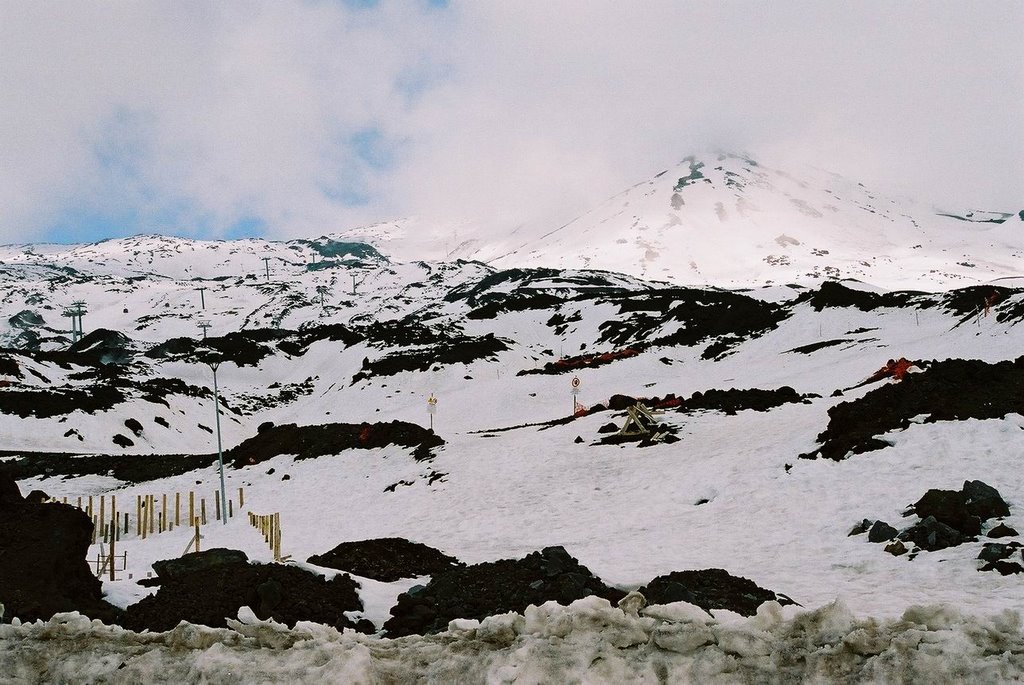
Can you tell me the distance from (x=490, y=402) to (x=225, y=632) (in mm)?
43065

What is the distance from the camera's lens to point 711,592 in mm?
9102

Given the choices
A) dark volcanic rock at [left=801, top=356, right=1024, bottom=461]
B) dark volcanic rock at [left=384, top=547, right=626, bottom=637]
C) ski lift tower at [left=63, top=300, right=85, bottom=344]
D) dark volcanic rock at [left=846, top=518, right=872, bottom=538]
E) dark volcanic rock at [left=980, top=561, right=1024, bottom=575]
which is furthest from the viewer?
ski lift tower at [left=63, top=300, right=85, bottom=344]

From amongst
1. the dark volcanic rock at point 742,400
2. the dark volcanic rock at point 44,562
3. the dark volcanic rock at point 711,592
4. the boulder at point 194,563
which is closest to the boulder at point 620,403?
the dark volcanic rock at point 742,400

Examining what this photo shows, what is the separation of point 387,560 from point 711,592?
24.1 feet

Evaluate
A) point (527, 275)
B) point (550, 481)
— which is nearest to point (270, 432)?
point (550, 481)

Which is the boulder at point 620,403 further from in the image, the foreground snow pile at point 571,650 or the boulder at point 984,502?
the foreground snow pile at point 571,650

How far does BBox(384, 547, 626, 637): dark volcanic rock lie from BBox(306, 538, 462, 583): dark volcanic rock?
2554 millimetres

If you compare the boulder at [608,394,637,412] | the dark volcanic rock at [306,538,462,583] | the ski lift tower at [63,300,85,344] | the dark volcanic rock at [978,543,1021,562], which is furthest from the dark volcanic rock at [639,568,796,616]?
the ski lift tower at [63,300,85,344]

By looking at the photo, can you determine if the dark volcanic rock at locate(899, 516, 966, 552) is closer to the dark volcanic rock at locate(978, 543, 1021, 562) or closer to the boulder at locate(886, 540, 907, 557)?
the boulder at locate(886, 540, 907, 557)

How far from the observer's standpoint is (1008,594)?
844 cm

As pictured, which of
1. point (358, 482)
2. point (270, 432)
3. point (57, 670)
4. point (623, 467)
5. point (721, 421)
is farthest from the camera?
point (270, 432)

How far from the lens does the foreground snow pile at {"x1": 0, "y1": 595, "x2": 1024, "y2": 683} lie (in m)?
4.37

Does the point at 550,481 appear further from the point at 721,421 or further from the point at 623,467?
the point at 721,421

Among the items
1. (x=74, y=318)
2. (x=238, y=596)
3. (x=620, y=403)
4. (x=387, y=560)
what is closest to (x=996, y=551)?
(x=387, y=560)
